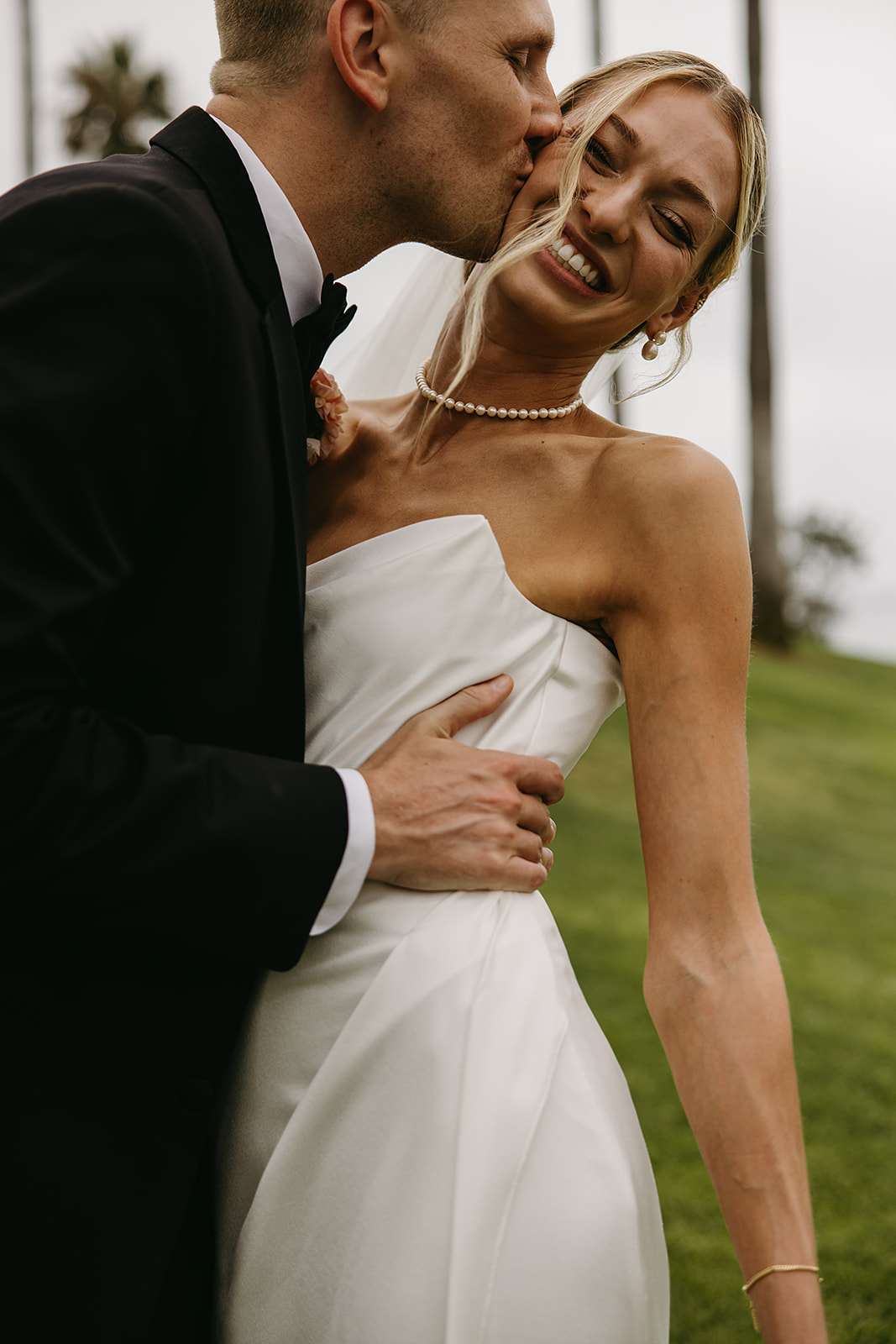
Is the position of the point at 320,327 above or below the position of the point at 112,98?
above

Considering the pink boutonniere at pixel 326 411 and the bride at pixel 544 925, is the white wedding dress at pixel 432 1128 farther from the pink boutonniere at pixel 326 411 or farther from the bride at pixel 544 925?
the pink boutonniere at pixel 326 411

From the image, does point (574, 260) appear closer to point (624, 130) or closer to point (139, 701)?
point (624, 130)

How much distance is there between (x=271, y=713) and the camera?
5.98 feet

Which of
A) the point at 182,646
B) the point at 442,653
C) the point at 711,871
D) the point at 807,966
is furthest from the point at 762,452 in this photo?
the point at 182,646

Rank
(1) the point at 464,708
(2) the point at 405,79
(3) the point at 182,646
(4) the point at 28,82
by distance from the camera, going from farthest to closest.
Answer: (4) the point at 28,82 → (1) the point at 464,708 → (2) the point at 405,79 → (3) the point at 182,646

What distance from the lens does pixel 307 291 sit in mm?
1982

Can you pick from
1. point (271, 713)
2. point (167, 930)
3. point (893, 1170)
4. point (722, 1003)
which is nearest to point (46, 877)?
point (167, 930)

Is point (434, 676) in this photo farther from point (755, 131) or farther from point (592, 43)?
point (592, 43)

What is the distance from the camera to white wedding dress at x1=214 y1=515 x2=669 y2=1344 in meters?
1.81

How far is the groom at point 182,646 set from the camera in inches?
57.8

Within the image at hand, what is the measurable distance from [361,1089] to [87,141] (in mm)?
18497

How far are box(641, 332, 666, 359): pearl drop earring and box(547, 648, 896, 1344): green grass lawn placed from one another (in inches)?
133

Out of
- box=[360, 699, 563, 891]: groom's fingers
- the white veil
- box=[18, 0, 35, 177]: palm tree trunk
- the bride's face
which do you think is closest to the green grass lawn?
box=[360, 699, 563, 891]: groom's fingers

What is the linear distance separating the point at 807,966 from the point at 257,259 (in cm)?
733
